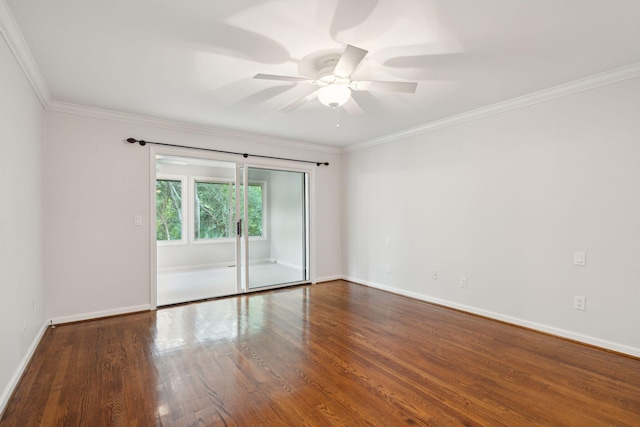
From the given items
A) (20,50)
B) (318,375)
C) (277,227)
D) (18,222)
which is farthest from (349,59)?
(277,227)

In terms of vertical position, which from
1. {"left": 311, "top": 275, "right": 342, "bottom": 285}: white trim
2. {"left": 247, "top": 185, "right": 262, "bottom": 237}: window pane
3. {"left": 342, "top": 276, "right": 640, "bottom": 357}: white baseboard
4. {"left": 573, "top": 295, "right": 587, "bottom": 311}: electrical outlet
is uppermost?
{"left": 247, "top": 185, "right": 262, "bottom": 237}: window pane

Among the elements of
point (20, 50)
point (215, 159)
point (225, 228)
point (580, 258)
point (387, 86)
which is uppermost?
point (20, 50)

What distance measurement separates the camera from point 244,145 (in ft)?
15.6

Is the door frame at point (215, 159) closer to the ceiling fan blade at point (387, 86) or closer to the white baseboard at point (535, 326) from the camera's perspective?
the white baseboard at point (535, 326)

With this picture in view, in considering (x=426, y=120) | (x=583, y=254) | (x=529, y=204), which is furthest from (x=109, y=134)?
(x=583, y=254)

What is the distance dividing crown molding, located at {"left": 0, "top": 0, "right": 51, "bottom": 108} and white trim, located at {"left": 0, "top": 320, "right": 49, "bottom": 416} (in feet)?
7.47

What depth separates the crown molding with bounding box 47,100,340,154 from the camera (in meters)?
3.50

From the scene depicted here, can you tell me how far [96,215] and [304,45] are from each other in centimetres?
313

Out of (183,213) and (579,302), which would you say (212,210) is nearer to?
(183,213)

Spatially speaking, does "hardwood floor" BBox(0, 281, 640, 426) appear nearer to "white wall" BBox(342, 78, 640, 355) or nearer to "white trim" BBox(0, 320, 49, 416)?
"white trim" BBox(0, 320, 49, 416)

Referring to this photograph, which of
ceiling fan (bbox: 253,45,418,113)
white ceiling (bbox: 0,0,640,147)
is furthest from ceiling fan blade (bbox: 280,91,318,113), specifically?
white ceiling (bbox: 0,0,640,147)

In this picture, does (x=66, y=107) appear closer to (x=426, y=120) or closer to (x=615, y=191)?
(x=426, y=120)

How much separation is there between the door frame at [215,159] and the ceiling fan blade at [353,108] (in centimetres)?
172

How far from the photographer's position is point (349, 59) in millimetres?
1964
